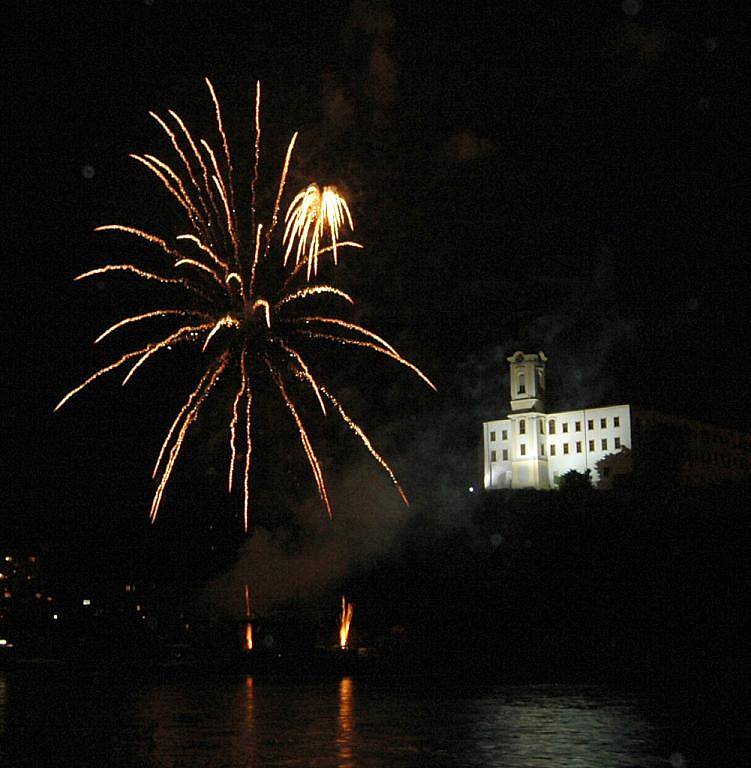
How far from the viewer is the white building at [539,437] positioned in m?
86.7

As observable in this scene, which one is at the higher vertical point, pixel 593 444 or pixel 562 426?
pixel 562 426

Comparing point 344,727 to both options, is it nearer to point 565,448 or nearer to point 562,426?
point 565,448

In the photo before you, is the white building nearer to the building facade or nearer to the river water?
the building facade

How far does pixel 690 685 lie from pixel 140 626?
29.3m

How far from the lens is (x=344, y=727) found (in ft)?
78.1

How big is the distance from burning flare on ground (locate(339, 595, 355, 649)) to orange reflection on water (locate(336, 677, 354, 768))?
8.87 m

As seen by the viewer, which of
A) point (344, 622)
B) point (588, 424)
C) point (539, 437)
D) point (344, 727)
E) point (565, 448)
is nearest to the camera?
point (344, 727)

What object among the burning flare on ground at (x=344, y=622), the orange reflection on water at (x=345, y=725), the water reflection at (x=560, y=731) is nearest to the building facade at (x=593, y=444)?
the burning flare on ground at (x=344, y=622)

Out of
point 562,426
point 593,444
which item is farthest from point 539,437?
point 593,444

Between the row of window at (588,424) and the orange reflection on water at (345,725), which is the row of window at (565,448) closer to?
the row of window at (588,424)

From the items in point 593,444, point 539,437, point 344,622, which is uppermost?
point 539,437

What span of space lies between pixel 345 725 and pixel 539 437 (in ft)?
221

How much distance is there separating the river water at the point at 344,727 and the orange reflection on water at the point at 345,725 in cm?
2

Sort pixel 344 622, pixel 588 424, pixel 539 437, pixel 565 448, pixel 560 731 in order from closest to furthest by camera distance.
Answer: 1. pixel 560 731
2. pixel 344 622
3. pixel 588 424
4. pixel 565 448
5. pixel 539 437
